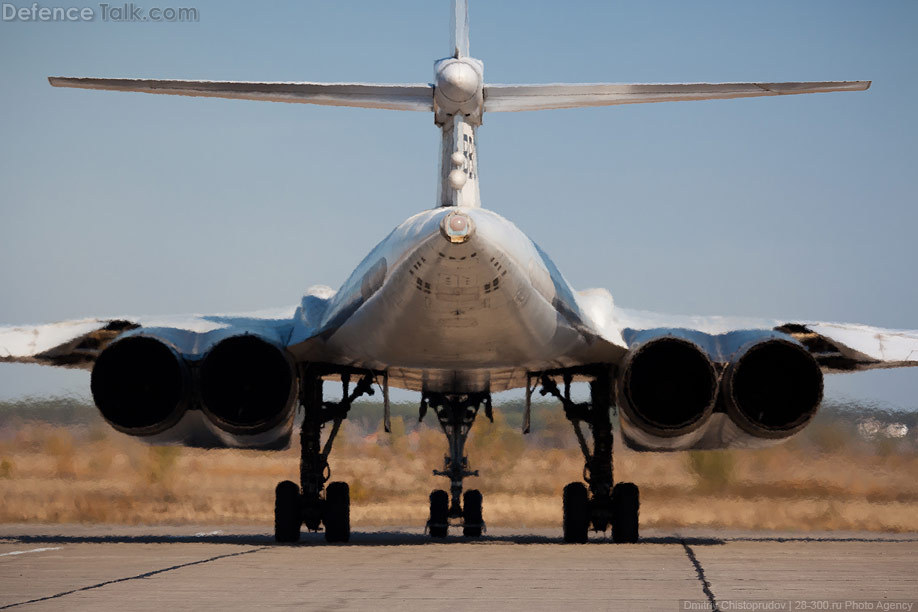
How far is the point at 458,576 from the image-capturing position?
893 cm

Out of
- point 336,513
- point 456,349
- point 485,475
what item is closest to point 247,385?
point 336,513

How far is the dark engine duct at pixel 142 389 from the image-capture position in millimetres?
12188

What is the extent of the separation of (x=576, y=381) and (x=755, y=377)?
292cm

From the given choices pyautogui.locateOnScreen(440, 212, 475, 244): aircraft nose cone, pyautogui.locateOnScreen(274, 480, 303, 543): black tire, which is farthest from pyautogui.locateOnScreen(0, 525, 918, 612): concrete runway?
pyautogui.locateOnScreen(440, 212, 475, 244): aircraft nose cone

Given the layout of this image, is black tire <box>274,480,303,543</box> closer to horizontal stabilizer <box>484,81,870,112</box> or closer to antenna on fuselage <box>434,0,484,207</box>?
antenna on fuselage <box>434,0,484,207</box>

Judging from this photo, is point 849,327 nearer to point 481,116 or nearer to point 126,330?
point 481,116

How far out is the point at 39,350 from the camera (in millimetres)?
12969

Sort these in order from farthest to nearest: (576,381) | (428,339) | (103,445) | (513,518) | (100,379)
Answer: (513,518)
(103,445)
(576,381)
(100,379)
(428,339)

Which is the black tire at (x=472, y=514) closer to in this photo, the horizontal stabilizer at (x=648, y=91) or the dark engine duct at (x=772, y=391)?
the dark engine duct at (x=772, y=391)

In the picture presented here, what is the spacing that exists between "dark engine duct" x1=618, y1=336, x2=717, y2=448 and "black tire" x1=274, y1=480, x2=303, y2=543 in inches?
131

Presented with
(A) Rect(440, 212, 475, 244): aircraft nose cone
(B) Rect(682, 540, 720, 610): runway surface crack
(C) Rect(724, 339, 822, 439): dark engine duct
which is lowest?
(B) Rect(682, 540, 720, 610): runway surface crack

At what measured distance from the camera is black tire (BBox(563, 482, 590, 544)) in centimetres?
1387

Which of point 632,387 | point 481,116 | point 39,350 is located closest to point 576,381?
point 632,387

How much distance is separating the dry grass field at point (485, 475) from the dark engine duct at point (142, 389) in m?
6.60
